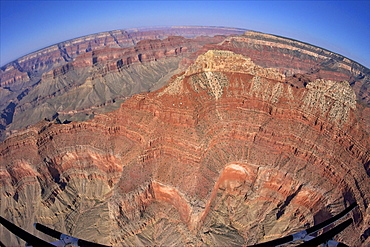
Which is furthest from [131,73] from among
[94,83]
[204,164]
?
[204,164]

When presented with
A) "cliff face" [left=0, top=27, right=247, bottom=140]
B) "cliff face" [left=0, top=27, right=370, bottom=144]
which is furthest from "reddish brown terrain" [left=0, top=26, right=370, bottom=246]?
"cliff face" [left=0, top=27, right=247, bottom=140]

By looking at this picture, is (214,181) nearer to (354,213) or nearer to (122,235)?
(122,235)

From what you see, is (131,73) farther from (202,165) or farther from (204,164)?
(202,165)

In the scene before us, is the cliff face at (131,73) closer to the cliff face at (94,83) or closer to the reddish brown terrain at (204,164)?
the cliff face at (94,83)

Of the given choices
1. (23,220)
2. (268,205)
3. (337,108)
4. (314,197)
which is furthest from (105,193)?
(337,108)

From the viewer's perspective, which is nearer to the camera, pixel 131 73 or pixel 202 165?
pixel 202 165

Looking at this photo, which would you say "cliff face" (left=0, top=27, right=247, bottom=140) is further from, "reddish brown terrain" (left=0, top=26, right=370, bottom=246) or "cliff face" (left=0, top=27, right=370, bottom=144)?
"reddish brown terrain" (left=0, top=26, right=370, bottom=246)
